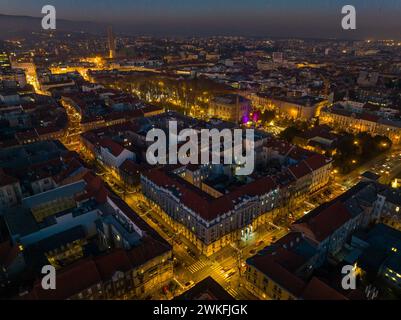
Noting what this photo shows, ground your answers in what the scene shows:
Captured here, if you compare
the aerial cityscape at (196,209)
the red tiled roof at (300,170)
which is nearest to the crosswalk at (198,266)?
the aerial cityscape at (196,209)

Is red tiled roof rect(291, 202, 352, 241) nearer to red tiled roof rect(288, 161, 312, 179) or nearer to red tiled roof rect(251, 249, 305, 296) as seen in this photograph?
red tiled roof rect(251, 249, 305, 296)

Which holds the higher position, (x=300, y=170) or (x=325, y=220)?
(x=300, y=170)

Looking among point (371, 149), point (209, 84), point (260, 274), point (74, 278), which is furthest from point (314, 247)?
point (209, 84)

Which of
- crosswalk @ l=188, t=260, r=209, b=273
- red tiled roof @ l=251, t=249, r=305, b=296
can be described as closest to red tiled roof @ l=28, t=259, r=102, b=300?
crosswalk @ l=188, t=260, r=209, b=273

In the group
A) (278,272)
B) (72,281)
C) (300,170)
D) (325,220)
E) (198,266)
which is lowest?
(198,266)
